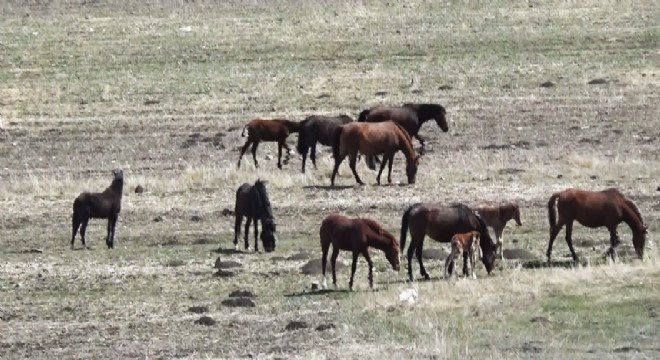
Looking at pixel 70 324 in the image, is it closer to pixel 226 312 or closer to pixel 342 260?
pixel 226 312

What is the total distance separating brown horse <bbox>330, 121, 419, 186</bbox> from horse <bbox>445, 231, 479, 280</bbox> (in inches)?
361

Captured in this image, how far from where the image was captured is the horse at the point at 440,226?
2081 centimetres

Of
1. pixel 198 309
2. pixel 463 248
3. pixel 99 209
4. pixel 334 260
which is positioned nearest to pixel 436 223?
pixel 463 248

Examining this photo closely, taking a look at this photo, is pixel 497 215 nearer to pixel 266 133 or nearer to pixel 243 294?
pixel 243 294

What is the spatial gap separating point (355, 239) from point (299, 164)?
1445cm

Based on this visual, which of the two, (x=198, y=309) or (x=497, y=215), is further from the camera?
(x=497, y=215)

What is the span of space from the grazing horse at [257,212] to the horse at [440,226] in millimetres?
3433

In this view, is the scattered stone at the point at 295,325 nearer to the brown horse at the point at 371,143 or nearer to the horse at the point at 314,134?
the brown horse at the point at 371,143

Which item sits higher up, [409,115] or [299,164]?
[409,115]

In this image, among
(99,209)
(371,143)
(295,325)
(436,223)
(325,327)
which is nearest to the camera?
(325,327)

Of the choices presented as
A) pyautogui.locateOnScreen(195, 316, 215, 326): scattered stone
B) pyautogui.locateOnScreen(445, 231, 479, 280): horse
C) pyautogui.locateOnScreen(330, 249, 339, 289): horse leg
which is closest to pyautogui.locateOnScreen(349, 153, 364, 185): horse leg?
pyautogui.locateOnScreen(445, 231, 479, 280): horse

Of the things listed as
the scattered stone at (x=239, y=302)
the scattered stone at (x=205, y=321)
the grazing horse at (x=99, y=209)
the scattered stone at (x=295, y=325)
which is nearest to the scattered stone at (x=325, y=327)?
the scattered stone at (x=295, y=325)

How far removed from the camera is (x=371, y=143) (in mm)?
29984

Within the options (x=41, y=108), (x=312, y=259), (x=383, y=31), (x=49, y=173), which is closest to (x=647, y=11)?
(x=383, y=31)
